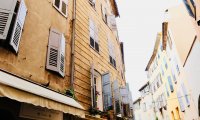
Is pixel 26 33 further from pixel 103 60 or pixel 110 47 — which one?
pixel 110 47

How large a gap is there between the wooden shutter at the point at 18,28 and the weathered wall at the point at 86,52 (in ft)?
9.67

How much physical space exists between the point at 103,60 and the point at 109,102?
2.78 m

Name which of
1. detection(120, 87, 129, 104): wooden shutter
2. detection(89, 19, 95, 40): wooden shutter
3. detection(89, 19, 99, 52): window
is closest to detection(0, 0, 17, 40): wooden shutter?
detection(89, 19, 99, 52): window

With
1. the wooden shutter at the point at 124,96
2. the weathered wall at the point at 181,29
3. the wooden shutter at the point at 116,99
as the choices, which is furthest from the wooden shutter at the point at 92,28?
the weathered wall at the point at 181,29

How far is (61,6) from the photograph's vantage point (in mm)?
8047

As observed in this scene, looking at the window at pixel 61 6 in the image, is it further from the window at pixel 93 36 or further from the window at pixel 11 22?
the window at pixel 11 22

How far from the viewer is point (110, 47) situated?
41.8 feet

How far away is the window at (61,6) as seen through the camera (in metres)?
7.73

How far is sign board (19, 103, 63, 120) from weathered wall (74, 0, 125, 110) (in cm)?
183

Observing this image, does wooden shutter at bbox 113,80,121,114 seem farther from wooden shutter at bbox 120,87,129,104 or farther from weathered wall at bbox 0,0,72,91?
weathered wall at bbox 0,0,72,91

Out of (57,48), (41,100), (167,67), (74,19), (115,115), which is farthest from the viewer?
(167,67)

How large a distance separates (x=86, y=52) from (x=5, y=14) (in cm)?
457

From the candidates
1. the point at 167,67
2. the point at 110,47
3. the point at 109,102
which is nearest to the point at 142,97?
the point at 167,67

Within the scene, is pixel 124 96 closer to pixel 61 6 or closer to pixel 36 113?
pixel 61 6
